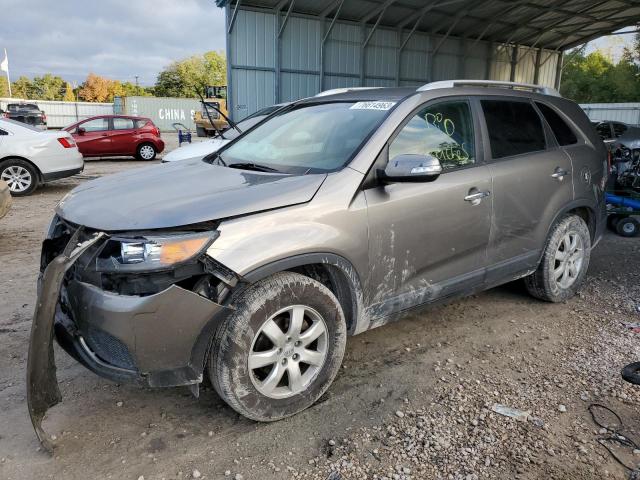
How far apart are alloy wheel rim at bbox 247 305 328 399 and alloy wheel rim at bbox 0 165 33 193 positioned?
876 centimetres

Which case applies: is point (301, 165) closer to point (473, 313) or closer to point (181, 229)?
point (181, 229)

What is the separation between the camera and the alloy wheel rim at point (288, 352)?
260 cm

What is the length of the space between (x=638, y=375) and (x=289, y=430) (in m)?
1.91

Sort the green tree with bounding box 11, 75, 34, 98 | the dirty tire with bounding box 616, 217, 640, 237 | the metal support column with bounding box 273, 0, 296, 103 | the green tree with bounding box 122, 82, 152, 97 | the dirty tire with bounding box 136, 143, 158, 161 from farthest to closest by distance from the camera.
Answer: the green tree with bounding box 122, 82, 152, 97 → the green tree with bounding box 11, 75, 34, 98 → the dirty tire with bounding box 136, 143, 158, 161 → the metal support column with bounding box 273, 0, 296, 103 → the dirty tire with bounding box 616, 217, 640, 237

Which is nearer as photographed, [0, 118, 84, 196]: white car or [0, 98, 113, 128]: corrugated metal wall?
[0, 118, 84, 196]: white car

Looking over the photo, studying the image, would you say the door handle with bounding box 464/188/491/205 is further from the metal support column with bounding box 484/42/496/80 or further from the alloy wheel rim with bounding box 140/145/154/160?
the metal support column with bounding box 484/42/496/80

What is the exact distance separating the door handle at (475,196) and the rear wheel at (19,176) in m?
8.87

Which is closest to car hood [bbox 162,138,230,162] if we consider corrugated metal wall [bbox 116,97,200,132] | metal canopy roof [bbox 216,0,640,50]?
metal canopy roof [bbox 216,0,640,50]

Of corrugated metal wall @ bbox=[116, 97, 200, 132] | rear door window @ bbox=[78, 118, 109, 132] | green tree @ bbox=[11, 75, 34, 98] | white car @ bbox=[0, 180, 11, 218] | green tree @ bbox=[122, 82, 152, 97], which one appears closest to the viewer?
white car @ bbox=[0, 180, 11, 218]

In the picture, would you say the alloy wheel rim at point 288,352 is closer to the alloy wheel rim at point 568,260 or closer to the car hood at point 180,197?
the car hood at point 180,197

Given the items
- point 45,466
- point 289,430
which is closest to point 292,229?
point 289,430

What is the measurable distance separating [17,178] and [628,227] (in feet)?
Result: 33.5

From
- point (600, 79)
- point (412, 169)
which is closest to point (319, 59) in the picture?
point (412, 169)

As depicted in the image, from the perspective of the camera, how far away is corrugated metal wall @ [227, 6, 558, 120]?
15906 millimetres
